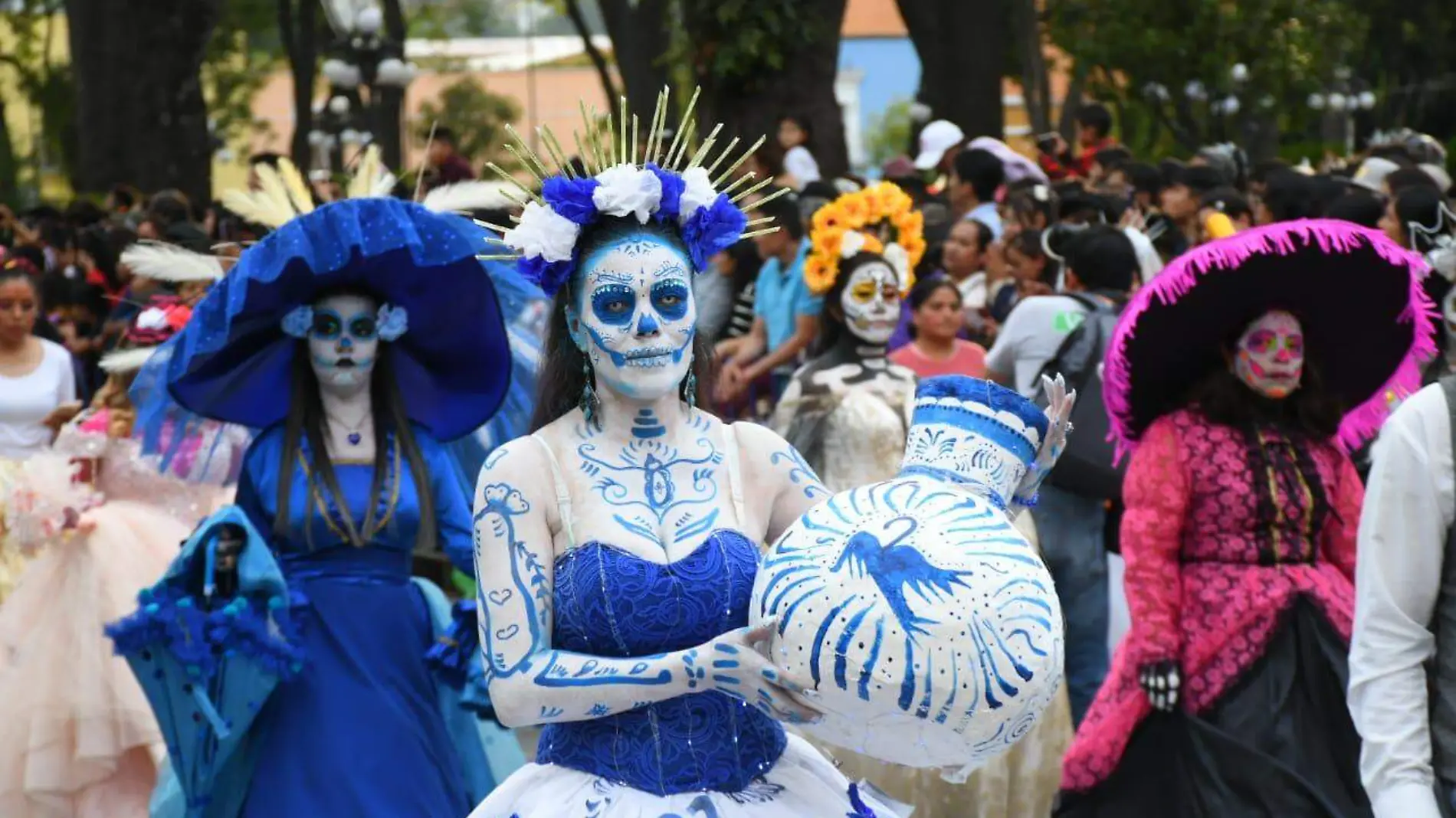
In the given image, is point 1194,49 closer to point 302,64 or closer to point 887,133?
point 302,64

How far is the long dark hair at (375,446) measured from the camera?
21.6 ft

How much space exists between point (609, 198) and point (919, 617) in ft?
3.74

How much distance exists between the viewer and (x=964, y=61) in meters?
20.7

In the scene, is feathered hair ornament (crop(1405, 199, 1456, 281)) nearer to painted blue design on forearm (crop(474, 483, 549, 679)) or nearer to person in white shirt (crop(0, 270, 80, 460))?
painted blue design on forearm (crop(474, 483, 549, 679))

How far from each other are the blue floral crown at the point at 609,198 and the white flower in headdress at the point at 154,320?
4.06 meters

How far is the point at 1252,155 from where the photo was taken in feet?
113

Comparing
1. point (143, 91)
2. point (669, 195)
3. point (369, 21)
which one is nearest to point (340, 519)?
point (669, 195)

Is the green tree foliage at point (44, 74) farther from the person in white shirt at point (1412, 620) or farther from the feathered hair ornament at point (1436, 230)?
the person in white shirt at point (1412, 620)

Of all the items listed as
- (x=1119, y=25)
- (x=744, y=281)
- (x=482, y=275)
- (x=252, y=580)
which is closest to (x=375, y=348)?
(x=482, y=275)

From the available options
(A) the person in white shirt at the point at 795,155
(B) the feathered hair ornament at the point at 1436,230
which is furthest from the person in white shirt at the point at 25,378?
(B) the feathered hair ornament at the point at 1436,230

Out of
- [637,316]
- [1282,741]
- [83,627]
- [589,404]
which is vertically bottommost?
[83,627]

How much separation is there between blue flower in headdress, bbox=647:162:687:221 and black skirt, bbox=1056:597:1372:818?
9.18 ft

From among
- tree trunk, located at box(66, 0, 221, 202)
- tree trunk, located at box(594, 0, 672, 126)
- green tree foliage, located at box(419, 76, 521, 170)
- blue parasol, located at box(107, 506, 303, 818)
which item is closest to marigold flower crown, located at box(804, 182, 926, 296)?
blue parasol, located at box(107, 506, 303, 818)

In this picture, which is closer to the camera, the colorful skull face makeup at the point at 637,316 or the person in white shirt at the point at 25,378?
the colorful skull face makeup at the point at 637,316
